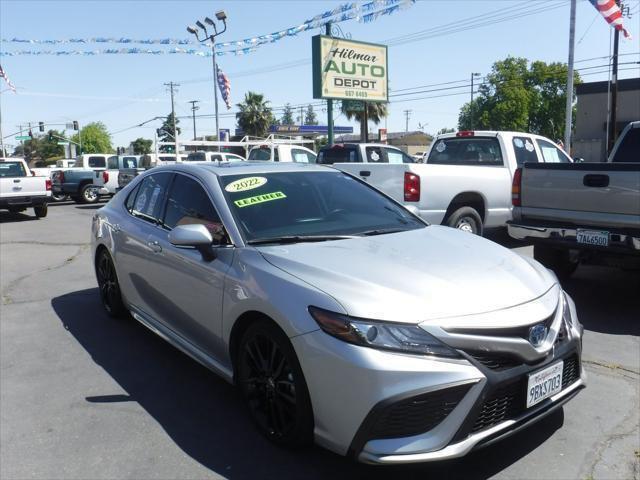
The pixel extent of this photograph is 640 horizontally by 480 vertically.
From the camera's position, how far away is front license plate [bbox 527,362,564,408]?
2.66 meters

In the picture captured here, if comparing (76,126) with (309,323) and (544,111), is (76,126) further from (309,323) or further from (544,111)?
Result: (309,323)

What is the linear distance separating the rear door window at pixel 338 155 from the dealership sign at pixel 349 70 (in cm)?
539

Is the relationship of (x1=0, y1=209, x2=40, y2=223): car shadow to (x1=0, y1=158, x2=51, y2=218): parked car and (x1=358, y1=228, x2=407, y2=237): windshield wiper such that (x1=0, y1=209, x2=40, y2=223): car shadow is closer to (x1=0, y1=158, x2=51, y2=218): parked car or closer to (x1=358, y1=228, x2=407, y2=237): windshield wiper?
(x1=0, y1=158, x2=51, y2=218): parked car

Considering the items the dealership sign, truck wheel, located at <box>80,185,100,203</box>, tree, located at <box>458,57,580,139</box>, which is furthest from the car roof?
tree, located at <box>458,57,580,139</box>

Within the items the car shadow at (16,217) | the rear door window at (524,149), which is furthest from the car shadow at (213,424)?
the car shadow at (16,217)

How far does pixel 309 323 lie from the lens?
8.80 feet

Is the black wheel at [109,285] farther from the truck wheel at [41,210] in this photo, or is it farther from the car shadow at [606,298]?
the truck wheel at [41,210]

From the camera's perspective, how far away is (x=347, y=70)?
59.7 ft

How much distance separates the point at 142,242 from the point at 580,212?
432cm

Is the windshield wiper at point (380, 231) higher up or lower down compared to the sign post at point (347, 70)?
lower down

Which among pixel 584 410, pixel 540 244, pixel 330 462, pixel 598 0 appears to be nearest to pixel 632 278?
pixel 540 244

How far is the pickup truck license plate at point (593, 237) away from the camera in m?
5.37

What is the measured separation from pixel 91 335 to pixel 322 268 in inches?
124

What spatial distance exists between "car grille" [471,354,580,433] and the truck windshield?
16534 millimetres
